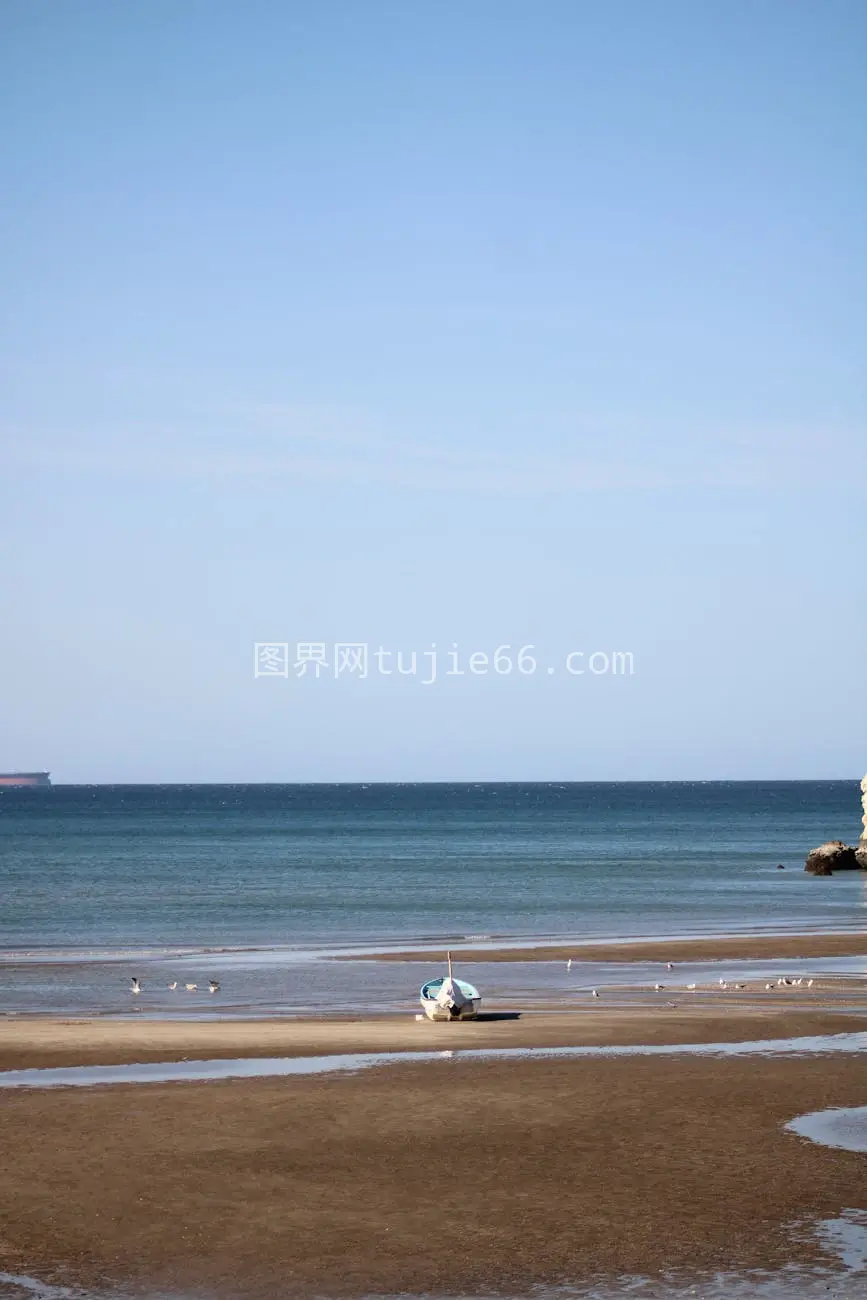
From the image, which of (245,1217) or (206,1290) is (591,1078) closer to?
(245,1217)

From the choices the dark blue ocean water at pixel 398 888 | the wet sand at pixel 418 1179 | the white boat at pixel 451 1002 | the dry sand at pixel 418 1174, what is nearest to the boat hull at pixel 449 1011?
the white boat at pixel 451 1002

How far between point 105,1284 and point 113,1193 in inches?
146

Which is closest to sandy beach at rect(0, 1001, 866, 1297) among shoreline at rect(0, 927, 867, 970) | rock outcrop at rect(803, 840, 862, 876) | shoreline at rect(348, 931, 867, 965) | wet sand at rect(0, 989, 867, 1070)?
wet sand at rect(0, 989, 867, 1070)

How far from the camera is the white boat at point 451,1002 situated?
126 feet

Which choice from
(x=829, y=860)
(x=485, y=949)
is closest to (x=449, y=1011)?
(x=485, y=949)

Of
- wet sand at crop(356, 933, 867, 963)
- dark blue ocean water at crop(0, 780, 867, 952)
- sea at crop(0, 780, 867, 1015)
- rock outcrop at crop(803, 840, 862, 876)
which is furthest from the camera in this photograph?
rock outcrop at crop(803, 840, 862, 876)

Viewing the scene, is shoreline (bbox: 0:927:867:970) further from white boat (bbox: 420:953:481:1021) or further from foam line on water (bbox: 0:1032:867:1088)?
foam line on water (bbox: 0:1032:867:1088)

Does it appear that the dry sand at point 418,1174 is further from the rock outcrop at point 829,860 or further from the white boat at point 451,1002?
the rock outcrop at point 829,860

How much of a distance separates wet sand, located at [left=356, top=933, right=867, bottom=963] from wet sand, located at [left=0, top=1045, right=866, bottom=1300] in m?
25.6

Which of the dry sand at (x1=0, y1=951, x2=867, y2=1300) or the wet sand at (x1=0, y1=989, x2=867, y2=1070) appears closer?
the dry sand at (x1=0, y1=951, x2=867, y2=1300)

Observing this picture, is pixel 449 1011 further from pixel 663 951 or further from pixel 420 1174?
pixel 663 951

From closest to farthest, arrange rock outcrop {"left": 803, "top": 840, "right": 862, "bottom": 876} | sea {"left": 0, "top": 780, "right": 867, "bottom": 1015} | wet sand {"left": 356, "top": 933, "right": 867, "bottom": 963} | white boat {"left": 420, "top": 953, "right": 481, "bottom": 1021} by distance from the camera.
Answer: white boat {"left": 420, "top": 953, "right": 481, "bottom": 1021}, sea {"left": 0, "top": 780, "right": 867, "bottom": 1015}, wet sand {"left": 356, "top": 933, "right": 867, "bottom": 963}, rock outcrop {"left": 803, "top": 840, "right": 862, "bottom": 876}

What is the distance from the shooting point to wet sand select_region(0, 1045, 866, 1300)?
17.6 m

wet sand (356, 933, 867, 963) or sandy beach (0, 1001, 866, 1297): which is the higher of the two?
sandy beach (0, 1001, 866, 1297)
